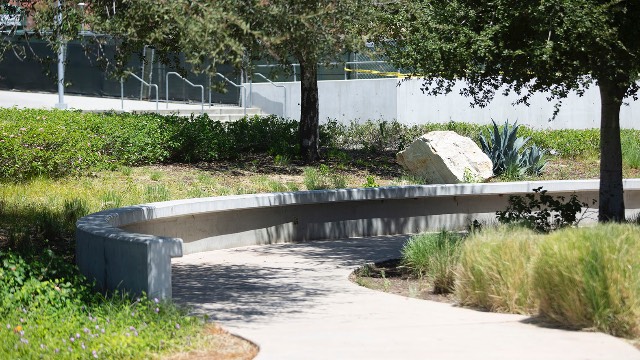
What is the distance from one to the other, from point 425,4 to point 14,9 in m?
4.16

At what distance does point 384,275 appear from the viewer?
1052 centimetres

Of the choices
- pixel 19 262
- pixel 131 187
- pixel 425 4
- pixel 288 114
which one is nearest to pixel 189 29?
pixel 19 262

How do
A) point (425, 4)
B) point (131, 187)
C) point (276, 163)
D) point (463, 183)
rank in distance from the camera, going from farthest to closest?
point (276, 163) < point (463, 183) < point (131, 187) < point (425, 4)

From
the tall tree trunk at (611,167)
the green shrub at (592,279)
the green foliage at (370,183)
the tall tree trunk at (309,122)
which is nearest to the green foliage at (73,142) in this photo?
the tall tree trunk at (309,122)

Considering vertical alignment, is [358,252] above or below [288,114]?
below

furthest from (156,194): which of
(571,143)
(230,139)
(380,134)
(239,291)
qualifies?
(571,143)

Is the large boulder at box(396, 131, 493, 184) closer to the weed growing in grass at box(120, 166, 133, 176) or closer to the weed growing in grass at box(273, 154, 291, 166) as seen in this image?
the weed growing in grass at box(273, 154, 291, 166)

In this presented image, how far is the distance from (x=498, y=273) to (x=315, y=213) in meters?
5.11

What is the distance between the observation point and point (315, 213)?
1347cm

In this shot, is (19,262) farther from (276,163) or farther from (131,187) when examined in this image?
(276,163)

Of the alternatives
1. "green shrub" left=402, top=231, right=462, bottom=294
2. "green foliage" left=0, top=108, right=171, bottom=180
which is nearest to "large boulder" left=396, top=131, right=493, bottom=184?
"green foliage" left=0, top=108, right=171, bottom=180

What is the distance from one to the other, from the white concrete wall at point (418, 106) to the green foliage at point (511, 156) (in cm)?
629

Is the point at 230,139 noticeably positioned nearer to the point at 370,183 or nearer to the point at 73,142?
the point at 370,183

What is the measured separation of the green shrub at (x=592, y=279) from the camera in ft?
24.8
